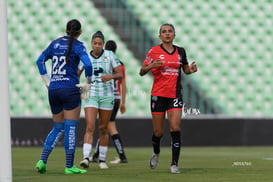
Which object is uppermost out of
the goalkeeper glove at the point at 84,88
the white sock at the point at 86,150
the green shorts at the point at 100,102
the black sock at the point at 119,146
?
the goalkeeper glove at the point at 84,88

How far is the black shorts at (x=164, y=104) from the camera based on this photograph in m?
10.2

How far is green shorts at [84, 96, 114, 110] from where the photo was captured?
1156cm

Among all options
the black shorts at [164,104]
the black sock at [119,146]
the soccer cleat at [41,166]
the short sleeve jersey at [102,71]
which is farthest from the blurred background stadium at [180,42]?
the soccer cleat at [41,166]

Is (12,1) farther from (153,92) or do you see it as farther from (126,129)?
(153,92)

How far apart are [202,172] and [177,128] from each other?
2.33 feet

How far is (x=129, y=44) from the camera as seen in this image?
23719 mm

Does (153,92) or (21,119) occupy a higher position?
(153,92)

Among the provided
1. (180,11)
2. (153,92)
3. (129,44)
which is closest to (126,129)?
(129,44)

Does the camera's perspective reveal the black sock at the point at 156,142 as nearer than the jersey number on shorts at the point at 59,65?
No

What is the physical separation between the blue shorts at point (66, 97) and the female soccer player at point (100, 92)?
155 centimetres

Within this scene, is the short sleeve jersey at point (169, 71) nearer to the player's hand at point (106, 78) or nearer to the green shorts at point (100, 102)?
the player's hand at point (106, 78)

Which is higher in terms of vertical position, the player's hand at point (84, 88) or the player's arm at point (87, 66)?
the player's arm at point (87, 66)

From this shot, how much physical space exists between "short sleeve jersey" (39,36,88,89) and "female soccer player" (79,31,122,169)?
152 cm

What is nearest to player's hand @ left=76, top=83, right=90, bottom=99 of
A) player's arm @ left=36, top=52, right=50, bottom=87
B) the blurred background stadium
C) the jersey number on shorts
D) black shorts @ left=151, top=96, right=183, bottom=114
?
the jersey number on shorts
